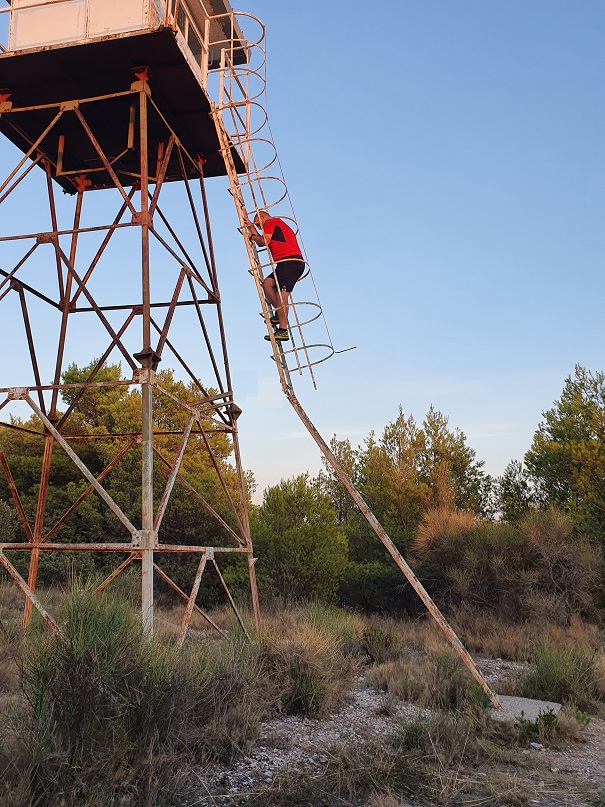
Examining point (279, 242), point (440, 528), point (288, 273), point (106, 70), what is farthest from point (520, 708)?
point (440, 528)

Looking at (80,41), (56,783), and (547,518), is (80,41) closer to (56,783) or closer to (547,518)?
(56,783)

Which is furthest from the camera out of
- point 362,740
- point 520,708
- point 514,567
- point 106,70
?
point 514,567

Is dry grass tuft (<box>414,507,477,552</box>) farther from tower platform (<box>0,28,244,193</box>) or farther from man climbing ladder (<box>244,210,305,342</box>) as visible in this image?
tower platform (<box>0,28,244,193</box>)

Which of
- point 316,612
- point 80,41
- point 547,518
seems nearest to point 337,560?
point 547,518

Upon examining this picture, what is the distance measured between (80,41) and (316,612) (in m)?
8.37

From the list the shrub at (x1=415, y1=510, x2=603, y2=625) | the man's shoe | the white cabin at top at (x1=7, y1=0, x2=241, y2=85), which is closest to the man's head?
the man's shoe

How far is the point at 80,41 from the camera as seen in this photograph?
7594mm

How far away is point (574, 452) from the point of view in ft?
72.0

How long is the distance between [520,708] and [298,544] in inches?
433

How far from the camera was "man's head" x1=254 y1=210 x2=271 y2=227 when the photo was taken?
8383 mm

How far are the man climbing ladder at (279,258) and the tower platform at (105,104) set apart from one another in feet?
5.39

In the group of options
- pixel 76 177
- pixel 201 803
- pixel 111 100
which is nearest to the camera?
pixel 201 803

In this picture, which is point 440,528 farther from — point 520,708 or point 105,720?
point 105,720

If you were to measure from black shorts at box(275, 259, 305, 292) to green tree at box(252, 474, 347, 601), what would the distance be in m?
10.4
